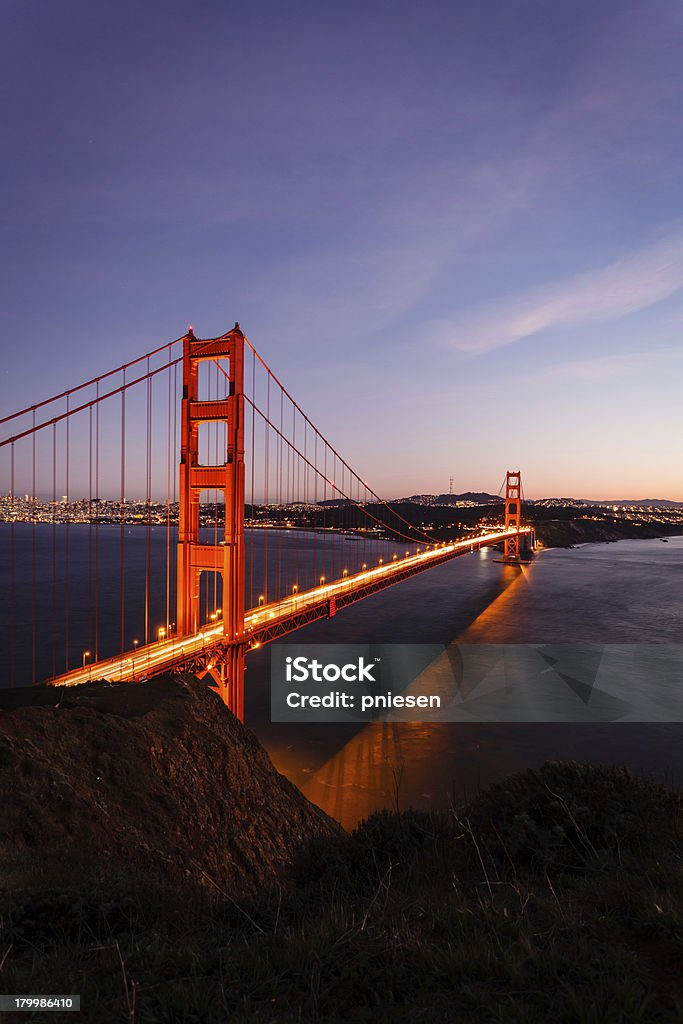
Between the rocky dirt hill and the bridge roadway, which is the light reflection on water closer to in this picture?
the rocky dirt hill

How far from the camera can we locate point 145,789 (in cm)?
947

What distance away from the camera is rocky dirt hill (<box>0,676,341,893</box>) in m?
7.15

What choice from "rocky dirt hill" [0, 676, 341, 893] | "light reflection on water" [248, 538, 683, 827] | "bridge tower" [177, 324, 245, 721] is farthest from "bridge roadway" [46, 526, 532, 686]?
"light reflection on water" [248, 538, 683, 827]

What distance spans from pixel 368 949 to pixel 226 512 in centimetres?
1642

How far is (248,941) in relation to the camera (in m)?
3.44

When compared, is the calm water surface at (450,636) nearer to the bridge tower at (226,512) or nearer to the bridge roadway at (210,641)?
the bridge tower at (226,512)

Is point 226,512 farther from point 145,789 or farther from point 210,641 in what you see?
point 145,789

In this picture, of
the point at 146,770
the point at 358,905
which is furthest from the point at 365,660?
the point at 358,905

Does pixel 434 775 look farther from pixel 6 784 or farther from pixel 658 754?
pixel 6 784

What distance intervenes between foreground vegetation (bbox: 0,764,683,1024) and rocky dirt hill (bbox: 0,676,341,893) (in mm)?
1370

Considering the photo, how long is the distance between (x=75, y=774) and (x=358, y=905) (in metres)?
6.60

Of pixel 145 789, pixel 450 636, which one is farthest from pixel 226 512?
pixel 450 636

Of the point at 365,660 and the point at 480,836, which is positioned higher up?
the point at 480,836

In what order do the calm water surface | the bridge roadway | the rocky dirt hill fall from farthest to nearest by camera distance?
the calm water surface < the bridge roadway < the rocky dirt hill
